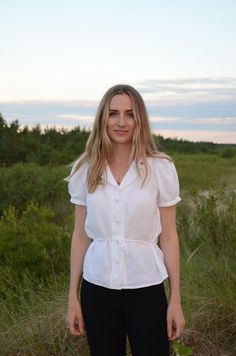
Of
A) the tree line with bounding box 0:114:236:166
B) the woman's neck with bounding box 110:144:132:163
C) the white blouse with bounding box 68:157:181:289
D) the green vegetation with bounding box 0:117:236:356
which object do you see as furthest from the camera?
the tree line with bounding box 0:114:236:166

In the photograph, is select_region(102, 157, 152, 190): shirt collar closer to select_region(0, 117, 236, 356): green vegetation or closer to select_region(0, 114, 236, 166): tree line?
select_region(0, 117, 236, 356): green vegetation

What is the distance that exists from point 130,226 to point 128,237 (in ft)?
0.17

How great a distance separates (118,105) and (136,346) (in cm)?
111

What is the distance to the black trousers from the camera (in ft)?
8.60

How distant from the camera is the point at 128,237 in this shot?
104 inches

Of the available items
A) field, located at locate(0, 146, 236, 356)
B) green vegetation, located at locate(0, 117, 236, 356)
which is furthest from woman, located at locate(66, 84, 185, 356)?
field, located at locate(0, 146, 236, 356)

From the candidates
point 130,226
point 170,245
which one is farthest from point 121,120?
point 170,245

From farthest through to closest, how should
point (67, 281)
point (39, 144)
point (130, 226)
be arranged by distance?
point (39, 144), point (67, 281), point (130, 226)

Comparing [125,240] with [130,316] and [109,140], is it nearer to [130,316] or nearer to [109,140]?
[130,316]

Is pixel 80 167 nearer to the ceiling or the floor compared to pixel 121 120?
nearer to the floor

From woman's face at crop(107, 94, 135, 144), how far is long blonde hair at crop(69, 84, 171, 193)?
20mm

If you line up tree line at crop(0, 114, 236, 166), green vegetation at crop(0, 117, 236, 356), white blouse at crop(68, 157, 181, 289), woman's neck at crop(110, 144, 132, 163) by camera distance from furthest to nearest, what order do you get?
tree line at crop(0, 114, 236, 166)
green vegetation at crop(0, 117, 236, 356)
woman's neck at crop(110, 144, 132, 163)
white blouse at crop(68, 157, 181, 289)

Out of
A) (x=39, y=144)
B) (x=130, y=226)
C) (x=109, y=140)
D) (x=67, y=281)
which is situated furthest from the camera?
(x=39, y=144)

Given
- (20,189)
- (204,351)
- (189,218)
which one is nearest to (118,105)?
(204,351)
